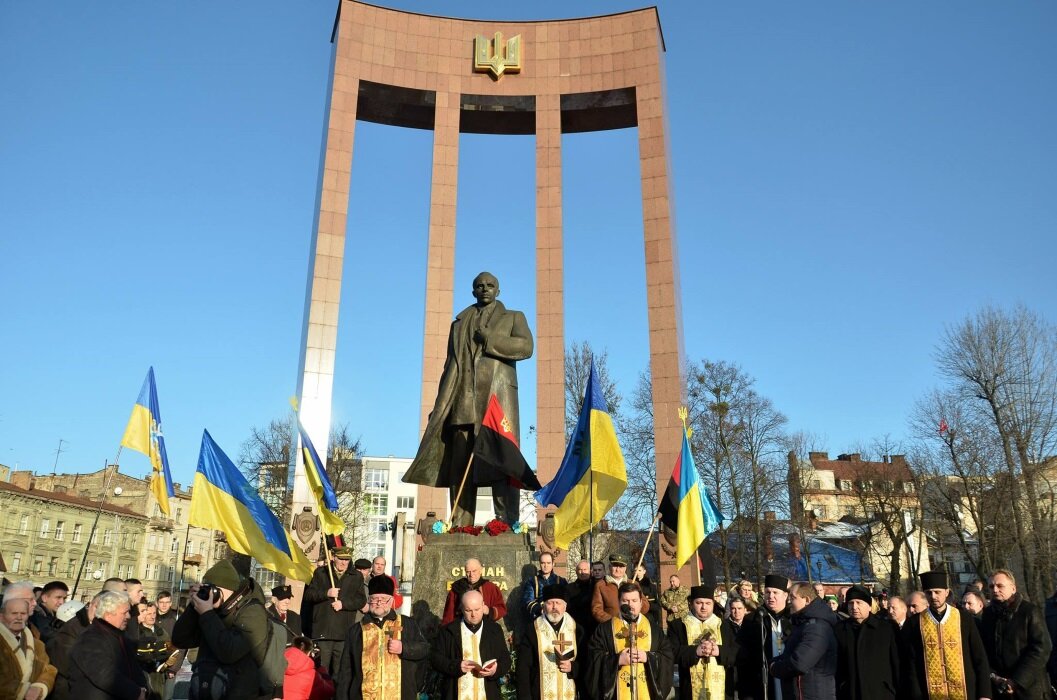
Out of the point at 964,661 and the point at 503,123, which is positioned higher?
the point at 503,123

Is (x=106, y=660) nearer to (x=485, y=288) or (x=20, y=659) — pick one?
(x=20, y=659)

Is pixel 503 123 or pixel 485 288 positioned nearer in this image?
pixel 485 288

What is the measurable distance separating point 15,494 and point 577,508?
4899cm

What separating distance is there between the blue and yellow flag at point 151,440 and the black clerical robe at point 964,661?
8653 mm

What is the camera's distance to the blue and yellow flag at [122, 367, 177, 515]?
34.2 ft

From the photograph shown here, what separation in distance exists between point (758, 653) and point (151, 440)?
7988 mm

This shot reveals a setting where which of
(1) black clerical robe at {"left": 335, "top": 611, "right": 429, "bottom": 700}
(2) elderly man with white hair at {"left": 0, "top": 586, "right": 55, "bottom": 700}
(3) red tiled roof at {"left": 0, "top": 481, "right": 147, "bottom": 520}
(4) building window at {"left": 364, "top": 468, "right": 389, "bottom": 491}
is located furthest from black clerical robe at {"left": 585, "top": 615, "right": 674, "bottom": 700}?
(4) building window at {"left": 364, "top": 468, "right": 389, "bottom": 491}

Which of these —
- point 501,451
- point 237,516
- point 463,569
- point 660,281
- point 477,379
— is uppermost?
point 660,281

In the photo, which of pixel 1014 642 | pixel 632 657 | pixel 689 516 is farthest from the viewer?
pixel 689 516

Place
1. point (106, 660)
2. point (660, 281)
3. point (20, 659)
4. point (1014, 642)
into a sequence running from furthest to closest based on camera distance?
point (660, 281) → point (1014, 642) → point (20, 659) → point (106, 660)

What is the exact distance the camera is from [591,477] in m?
7.83

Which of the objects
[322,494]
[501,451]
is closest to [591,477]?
[501,451]

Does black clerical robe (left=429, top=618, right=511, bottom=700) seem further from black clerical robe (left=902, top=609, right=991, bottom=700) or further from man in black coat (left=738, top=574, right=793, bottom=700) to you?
black clerical robe (left=902, top=609, right=991, bottom=700)

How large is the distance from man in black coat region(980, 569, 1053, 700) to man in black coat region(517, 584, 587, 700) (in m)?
3.47
